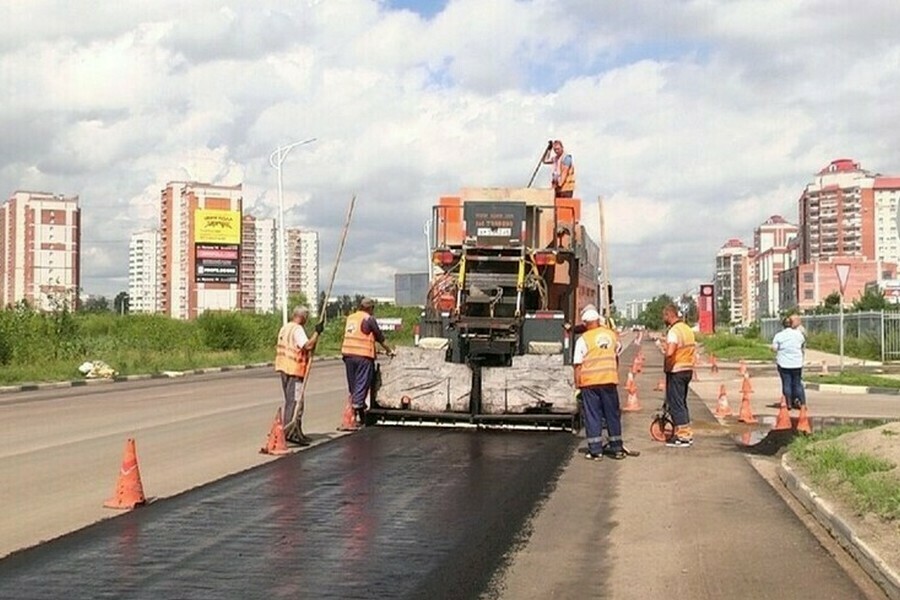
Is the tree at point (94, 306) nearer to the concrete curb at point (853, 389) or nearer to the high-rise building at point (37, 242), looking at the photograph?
the high-rise building at point (37, 242)

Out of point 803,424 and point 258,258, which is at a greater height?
point 258,258

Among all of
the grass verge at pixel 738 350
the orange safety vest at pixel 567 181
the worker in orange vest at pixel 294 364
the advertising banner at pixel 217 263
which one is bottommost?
the grass verge at pixel 738 350

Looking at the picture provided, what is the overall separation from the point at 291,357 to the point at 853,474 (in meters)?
6.99

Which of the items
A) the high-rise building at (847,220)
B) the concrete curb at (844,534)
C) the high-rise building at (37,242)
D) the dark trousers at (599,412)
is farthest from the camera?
the high-rise building at (847,220)

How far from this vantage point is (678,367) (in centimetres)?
1443

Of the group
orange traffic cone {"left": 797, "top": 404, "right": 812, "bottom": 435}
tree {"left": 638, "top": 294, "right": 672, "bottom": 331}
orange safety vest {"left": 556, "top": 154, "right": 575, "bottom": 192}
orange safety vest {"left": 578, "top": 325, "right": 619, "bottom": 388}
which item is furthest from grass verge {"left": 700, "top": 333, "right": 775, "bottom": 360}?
tree {"left": 638, "top": 294, "right": 672, "bottom": 331}

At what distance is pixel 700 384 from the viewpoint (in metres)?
30.7

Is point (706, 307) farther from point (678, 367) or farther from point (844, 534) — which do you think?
point (844, 534)

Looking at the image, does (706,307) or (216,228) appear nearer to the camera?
(216,228)

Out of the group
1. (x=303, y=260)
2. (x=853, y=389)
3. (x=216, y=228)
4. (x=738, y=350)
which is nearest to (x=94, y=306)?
(x=216, y=228)

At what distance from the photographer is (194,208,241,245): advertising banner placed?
75688 mm

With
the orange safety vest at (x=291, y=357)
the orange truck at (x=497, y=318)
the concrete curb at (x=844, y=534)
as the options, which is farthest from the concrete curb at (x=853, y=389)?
the orange safety vest at (x=291, y=357)

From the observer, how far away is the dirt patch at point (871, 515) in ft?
25.8

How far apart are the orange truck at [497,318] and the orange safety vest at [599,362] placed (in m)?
2.52
